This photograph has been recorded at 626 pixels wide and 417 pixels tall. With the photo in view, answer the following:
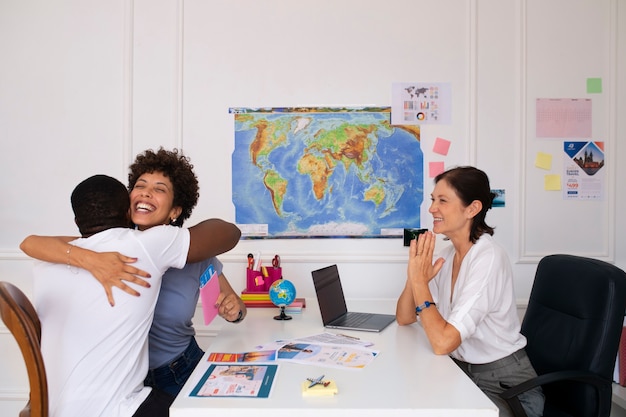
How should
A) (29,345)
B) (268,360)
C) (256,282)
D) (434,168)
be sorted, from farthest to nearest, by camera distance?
(434,168) < (256,282) < (268,360) < (29,345)

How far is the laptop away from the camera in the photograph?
71.0 inches

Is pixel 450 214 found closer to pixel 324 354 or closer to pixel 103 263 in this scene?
pixel 324 354

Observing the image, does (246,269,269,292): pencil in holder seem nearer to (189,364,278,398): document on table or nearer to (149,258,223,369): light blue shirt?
(149,258,223,369): light blue shirt

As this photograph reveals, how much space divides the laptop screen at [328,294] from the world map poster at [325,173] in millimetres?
807

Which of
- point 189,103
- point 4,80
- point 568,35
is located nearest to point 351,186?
point 189,103

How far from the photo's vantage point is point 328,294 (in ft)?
6.17

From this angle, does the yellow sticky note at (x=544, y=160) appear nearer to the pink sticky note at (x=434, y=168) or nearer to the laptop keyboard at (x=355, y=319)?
the pink sticky note at (x=434, y=168)

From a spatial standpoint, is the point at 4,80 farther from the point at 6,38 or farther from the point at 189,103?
the point at 189,103

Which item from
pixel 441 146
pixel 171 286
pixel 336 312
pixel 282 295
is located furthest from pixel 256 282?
pixel 441 146

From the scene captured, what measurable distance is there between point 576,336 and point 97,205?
64.5 inches

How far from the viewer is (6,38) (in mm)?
2799

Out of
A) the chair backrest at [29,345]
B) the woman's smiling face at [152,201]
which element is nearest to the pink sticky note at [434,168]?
the woman's smiling face at [152,201]

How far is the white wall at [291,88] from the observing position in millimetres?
2760

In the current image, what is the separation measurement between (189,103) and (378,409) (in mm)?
2206
